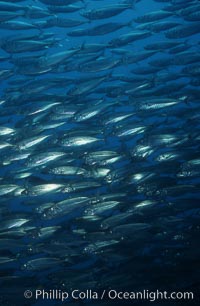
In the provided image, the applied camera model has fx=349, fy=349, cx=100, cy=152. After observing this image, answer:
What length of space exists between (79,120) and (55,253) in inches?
114

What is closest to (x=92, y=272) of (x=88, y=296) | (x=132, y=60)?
(x=88, y=296)

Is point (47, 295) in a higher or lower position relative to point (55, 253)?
lower

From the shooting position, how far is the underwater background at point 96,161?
7344mm

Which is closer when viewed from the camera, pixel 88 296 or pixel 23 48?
pixel 23 48

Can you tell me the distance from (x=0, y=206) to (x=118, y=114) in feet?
11.3

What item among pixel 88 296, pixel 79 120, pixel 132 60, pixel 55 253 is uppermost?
pixel 132 60

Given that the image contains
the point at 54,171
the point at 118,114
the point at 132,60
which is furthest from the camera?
the point at 132,60

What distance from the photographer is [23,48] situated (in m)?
7.32

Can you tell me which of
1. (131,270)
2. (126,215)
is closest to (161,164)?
(126,215)

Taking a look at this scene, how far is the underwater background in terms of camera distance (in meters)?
7.34

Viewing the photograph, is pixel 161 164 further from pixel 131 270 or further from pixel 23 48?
pixel 23 48

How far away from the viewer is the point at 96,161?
743cm

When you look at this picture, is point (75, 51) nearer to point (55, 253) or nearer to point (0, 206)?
point (0, 206)

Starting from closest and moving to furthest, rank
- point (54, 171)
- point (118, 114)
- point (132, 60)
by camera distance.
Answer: point (54, 171) < point (118, 114) < point (132, 60)
